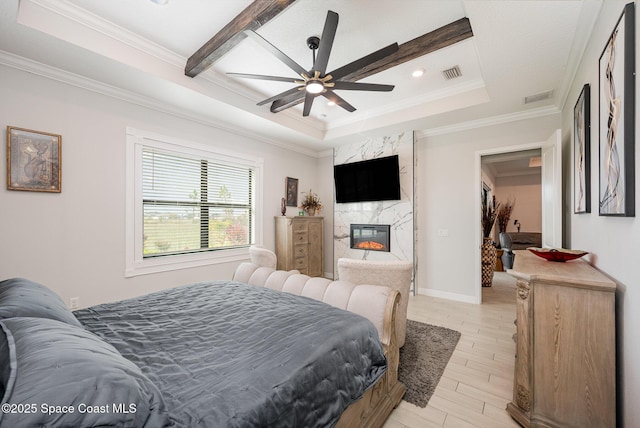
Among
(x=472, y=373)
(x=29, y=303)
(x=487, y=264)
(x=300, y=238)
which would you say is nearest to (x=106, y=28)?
(x=29, y=303)

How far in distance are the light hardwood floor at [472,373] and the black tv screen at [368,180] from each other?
6.58ft

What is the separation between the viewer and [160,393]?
85cm

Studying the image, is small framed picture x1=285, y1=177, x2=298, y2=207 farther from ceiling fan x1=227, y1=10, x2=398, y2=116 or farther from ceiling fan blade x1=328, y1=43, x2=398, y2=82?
ceiling fan blade x1=328, y1=43, x2=398, y2=82

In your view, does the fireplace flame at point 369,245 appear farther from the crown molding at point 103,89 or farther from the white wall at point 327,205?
the crown molding at point 103,89

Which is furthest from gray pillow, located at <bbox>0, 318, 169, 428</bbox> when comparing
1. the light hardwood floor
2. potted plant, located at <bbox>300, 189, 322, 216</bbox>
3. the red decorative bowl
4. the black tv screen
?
potted plant, located at <bbox>300, 189, 322, 216</bbox>

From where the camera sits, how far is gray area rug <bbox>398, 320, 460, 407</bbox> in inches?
77.7

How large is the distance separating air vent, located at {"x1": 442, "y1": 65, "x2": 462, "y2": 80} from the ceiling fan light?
1703 mm

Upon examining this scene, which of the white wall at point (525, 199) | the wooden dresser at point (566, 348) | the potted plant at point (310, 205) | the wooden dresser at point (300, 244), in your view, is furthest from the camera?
the white wall at point (525, 199)

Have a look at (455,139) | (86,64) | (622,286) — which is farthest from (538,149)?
(86,64)

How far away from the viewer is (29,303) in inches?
44.3

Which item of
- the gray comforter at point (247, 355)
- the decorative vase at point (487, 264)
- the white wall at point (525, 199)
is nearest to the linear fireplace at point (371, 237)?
the decorative vase at point (487, 264)

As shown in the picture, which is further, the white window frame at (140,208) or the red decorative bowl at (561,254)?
the white window frame at (140,208)

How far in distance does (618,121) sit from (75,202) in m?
4.31

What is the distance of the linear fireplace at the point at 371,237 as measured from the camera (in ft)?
15.4
